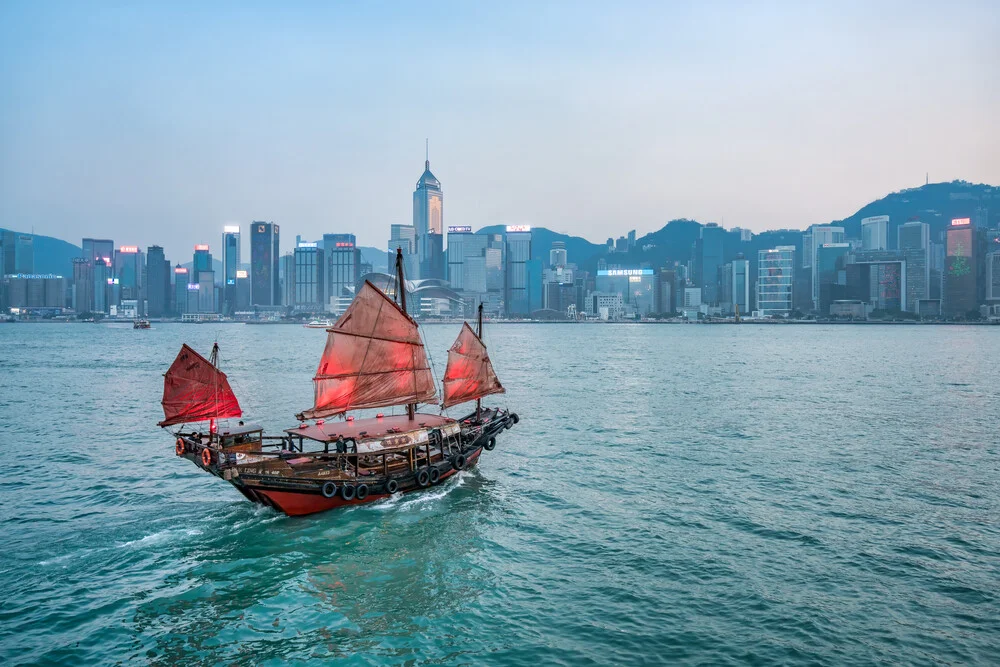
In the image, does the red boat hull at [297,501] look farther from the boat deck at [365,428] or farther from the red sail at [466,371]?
the red sail at [466,371]

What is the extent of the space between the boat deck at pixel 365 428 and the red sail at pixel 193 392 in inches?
144

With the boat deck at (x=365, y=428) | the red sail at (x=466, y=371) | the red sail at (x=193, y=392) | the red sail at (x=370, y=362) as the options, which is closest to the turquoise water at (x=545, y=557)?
the boat deck at (x=365, y=428)

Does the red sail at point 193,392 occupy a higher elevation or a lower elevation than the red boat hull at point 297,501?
higher

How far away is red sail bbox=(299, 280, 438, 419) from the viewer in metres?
32.7

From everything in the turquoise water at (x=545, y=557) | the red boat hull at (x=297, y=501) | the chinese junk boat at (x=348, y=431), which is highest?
the chinese junk boat at (x=348, y=431)

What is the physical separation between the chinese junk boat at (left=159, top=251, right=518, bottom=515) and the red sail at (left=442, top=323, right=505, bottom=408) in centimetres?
210

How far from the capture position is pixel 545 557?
23.7 metres

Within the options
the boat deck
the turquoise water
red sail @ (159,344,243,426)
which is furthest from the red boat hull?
red sail @ (159,344,243,426)

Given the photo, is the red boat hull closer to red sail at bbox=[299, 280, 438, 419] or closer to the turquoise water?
the turquoise water

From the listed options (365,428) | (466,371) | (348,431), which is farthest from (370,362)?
(466,371)

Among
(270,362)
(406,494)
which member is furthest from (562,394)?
(270,362)

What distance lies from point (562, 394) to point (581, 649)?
55.1m

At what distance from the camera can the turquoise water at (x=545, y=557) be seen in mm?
17859

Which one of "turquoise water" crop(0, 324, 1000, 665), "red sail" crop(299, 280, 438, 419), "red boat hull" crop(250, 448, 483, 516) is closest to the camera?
"turquoise water" crop(0, 324, 1000, 665)
